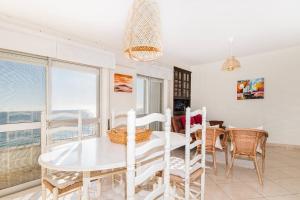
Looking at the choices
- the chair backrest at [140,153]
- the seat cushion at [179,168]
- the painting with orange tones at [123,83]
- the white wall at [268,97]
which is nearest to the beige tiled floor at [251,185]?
the seat cushion at [179,168]

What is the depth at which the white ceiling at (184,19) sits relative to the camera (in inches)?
90.5

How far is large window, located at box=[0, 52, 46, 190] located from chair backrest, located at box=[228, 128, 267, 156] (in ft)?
9.51

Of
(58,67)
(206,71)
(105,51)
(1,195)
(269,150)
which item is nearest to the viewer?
(1,195)

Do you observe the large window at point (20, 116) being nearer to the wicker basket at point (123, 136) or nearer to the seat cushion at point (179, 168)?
the wicker basket at point (123, 136)

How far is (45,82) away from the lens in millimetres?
2910

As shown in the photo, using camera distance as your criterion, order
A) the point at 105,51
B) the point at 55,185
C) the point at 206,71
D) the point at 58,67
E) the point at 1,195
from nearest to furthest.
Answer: the point at 55,185, the point at 1,195, the point at 58,67, the point at 105,51, the point at 206,71

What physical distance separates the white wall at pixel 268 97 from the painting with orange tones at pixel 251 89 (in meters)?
0.11

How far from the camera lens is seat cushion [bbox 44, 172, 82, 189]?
61.9 inches

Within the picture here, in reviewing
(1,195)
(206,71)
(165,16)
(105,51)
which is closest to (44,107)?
(1,195)

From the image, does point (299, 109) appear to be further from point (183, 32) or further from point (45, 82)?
point (45, 82)

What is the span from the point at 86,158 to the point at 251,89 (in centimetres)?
496

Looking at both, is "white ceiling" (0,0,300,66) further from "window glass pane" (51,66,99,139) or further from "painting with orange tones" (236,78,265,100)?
"painting with orange tones" (236,78,265,100)

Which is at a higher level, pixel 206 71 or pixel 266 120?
pixel 206 71

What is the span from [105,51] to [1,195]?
8.82 feet
